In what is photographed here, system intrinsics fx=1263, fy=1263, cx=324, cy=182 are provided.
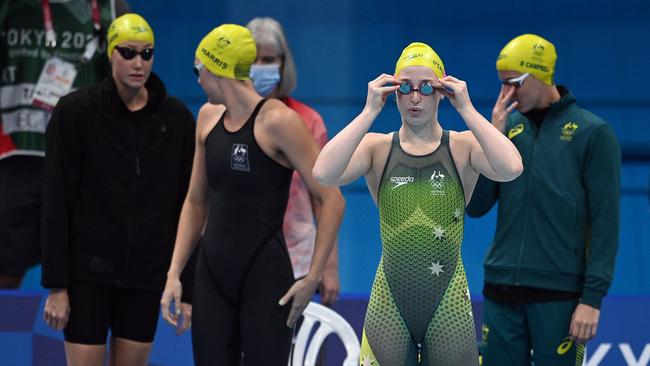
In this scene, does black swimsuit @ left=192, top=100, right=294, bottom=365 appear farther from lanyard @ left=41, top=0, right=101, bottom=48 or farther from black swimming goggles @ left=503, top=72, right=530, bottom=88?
lanyard @ left=41, top=0, right=101, bottom=48

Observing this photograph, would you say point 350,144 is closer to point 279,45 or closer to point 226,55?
point 226,55

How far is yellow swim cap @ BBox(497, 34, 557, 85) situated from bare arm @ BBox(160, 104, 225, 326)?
1.41m

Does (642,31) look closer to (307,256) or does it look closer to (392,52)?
(392,52)

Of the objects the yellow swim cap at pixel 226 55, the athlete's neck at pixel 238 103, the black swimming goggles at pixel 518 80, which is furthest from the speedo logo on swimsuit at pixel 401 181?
the black swimming goggles at pixel 518 80

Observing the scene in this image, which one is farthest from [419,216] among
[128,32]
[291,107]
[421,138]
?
[291,107]

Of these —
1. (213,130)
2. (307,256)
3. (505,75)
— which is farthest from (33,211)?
(505,75)

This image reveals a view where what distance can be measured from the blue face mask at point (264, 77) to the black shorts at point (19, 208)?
1420 mm

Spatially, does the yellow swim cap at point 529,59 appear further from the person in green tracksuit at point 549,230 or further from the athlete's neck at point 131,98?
the athlete's neck at point 131,98

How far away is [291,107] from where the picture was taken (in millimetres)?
6734

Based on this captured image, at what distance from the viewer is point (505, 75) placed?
19.4 ft

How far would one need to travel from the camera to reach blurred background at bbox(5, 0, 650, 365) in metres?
10.3

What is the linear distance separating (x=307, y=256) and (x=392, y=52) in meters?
4.14

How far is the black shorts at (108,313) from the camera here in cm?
565

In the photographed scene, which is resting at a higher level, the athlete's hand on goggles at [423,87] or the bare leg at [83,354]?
the athlete's hand on goggles at [423,87]
